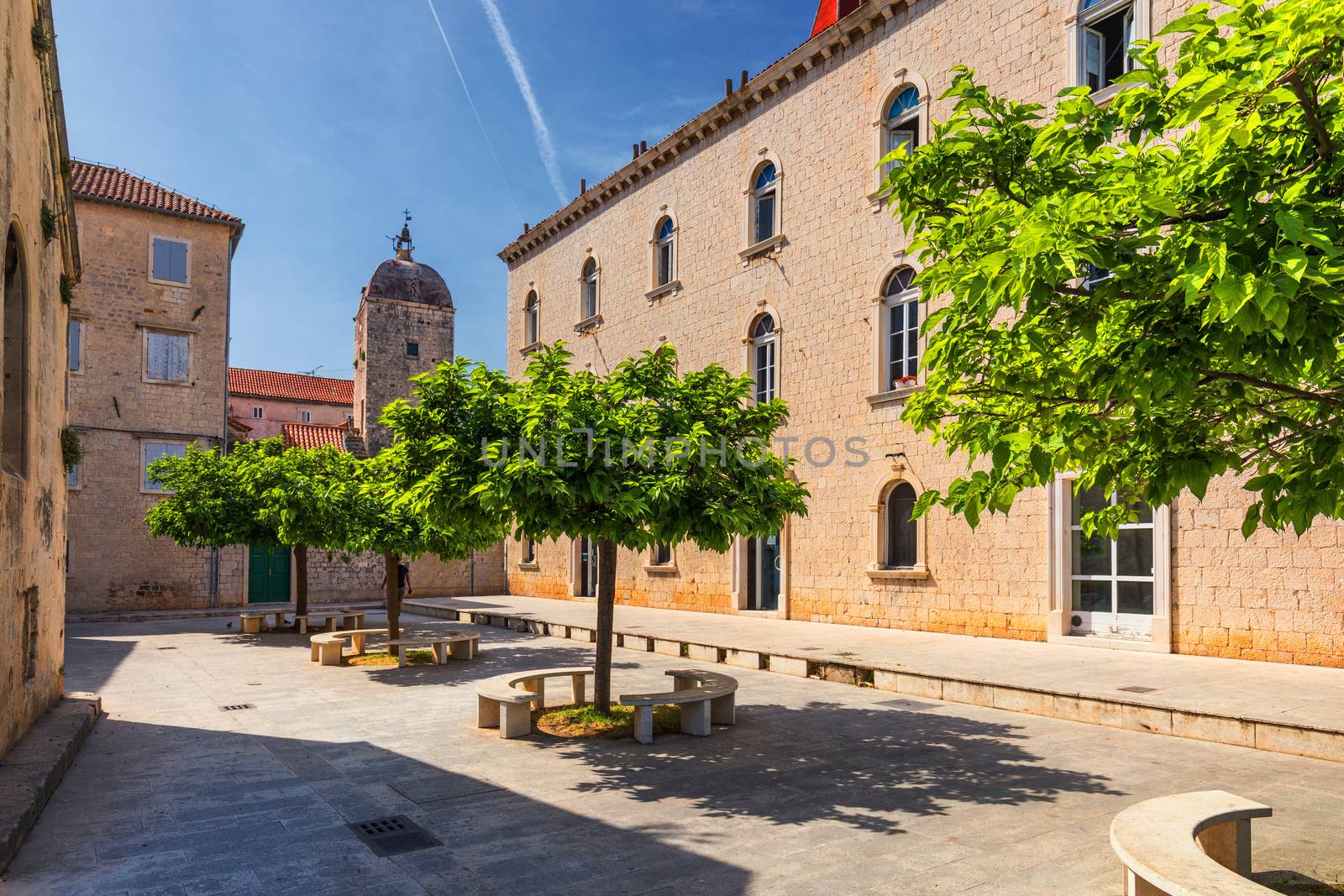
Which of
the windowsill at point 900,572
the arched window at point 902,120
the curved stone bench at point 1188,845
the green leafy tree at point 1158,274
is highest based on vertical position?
the arched window at point 902,120

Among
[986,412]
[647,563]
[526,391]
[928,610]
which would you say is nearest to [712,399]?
[526,391]

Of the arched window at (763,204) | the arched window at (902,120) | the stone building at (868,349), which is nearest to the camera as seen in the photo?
the stone building at (868,349)

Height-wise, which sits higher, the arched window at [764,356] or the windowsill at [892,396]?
the arched window at [764,356]

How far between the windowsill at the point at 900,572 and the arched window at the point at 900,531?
0.78 ft

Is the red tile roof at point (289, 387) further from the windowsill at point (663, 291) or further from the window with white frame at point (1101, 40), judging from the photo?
the window with white frame at point (1101, 40)

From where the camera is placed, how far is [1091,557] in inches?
527

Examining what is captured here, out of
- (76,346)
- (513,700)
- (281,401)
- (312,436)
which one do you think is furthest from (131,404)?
(281,401)

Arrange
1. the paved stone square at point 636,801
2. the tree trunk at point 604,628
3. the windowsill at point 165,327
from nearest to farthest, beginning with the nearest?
the paved stone square at point 636,801 → the tree trunk at point 604,628 → the windowsill at point 165,327

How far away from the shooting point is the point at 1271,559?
11.1 metres

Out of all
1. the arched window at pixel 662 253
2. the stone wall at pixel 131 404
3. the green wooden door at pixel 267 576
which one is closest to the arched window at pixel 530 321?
the arched window at pixel 662 253

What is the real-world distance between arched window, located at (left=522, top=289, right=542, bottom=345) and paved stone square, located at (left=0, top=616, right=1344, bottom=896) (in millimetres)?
20415

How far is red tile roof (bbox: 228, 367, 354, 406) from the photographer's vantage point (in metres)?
56.9

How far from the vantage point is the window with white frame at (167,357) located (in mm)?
25484

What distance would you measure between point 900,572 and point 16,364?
12799 mm
